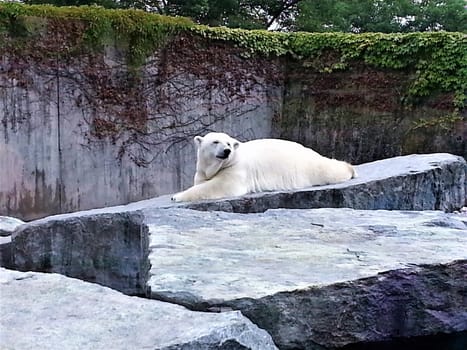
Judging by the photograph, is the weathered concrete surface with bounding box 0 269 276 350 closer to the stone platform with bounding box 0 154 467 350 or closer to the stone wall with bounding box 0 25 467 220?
the stone platform with bounding box 0 154 467 350

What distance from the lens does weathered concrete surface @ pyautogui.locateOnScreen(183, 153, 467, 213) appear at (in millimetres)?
4219

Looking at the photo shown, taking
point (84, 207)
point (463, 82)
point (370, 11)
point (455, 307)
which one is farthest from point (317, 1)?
point (455, 307)

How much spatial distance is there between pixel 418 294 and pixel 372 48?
21.5ft

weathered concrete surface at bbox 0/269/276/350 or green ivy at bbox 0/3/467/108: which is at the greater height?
green ivy at bbox 0/3/467/108

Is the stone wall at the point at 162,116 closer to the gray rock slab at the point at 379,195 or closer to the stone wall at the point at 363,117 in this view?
the stone wall at the point at 363,117

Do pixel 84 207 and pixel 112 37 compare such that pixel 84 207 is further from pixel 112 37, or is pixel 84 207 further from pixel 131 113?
pixel 112 37

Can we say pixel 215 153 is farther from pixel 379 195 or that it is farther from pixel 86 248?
pixel 86 248

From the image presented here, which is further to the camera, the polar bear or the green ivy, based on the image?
the green ivy

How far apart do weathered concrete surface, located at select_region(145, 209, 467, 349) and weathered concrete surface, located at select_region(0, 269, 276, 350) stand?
184mm

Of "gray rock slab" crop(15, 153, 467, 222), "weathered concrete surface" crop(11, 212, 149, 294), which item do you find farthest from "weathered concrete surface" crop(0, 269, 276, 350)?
"gray rock slab" crop(15, 153, 467, 222)

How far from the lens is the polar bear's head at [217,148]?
14.7 feet

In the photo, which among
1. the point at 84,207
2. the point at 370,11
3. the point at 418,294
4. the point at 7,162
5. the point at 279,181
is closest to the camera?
the point at 418,294

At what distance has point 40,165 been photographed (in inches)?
289

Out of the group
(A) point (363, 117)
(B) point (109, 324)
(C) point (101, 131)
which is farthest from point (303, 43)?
(B) point (109, 324)
